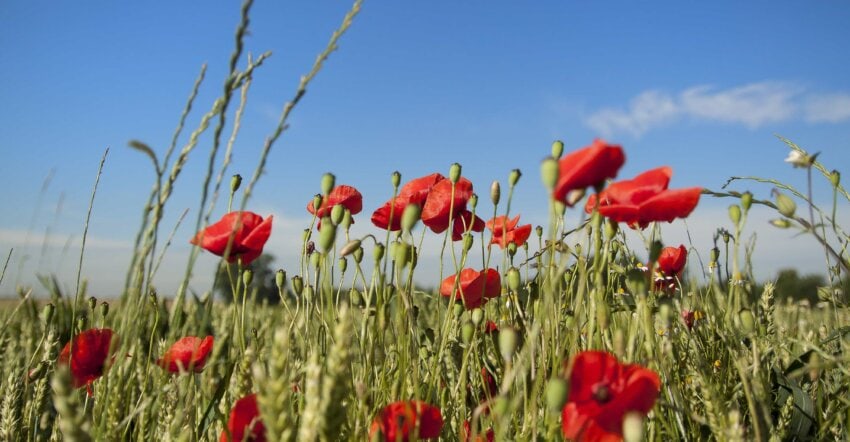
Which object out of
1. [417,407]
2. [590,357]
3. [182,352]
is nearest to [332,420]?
[417,407]

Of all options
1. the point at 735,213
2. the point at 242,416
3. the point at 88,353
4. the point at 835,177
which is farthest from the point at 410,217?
the point at 835,177

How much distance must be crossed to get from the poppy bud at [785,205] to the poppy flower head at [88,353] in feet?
4.85

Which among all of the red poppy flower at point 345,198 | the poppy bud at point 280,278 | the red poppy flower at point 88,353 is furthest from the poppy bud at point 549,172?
the red poppy flower at point 88,353

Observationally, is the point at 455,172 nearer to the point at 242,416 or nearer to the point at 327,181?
the point at 327,181

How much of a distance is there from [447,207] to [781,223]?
766mm

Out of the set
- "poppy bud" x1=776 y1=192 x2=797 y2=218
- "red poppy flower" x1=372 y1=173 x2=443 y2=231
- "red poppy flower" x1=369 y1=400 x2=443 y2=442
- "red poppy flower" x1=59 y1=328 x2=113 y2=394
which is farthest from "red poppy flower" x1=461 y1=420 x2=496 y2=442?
"red poppy flower" x1=59 y1=328 x2=113 y2=394

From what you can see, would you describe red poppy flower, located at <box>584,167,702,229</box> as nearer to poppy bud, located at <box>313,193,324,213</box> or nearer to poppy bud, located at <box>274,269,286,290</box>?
poppy bud, located at <box>313,193,324,213</box>

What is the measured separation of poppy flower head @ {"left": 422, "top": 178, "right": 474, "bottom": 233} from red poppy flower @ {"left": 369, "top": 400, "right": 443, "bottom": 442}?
0.68 meters

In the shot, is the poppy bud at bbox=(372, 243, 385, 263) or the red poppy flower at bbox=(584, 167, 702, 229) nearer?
the red poppy flower at bbox=(584, 167, 702, 229)

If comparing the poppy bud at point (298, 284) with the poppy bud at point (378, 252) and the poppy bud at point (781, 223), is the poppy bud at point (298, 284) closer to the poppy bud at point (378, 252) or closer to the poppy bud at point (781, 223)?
the poppy bud at point (378, 252)

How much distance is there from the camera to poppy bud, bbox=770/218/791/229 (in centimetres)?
117

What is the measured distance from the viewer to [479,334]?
1.75m

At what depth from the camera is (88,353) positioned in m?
1.57

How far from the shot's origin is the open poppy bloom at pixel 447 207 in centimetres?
165
